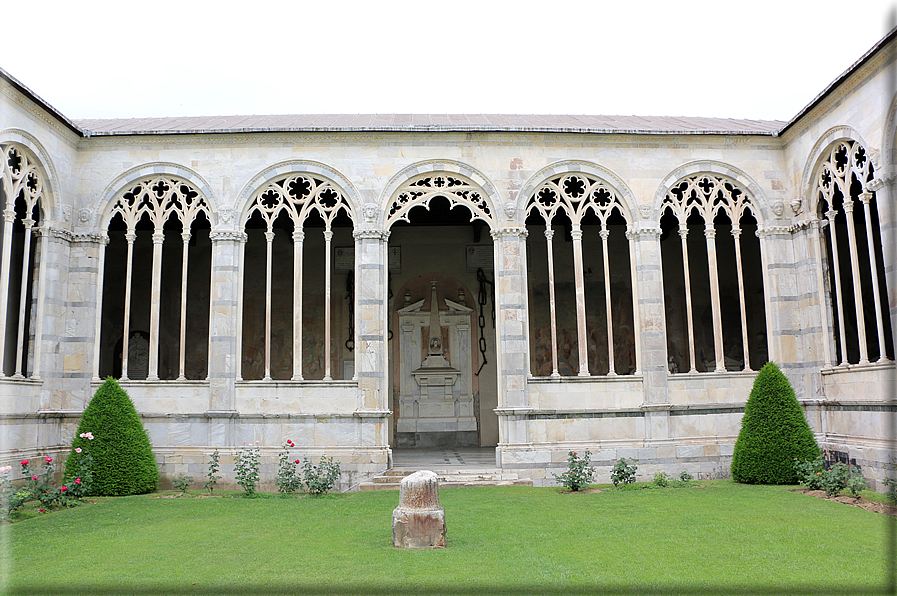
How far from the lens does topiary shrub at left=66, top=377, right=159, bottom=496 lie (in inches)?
482

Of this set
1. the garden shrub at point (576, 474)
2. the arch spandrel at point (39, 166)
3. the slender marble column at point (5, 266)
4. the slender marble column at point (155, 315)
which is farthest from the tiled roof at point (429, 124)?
the garden shrub at point (576, 474)

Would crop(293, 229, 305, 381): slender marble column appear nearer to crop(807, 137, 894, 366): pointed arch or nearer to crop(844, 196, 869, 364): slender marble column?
crop(807, 137, 894, 366): pointed arch

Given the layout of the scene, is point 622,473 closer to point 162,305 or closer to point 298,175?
point 298,175

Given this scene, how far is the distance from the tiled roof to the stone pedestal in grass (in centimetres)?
Result: 858

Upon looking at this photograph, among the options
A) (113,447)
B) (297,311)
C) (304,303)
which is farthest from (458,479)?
(304,303)

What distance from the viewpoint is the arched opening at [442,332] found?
64.5 feet

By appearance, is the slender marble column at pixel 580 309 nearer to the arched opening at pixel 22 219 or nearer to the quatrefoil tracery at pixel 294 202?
the quatrefoil tracery at pixel 294 202

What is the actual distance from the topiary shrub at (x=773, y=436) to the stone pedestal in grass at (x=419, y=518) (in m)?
7.28

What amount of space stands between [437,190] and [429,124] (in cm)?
173

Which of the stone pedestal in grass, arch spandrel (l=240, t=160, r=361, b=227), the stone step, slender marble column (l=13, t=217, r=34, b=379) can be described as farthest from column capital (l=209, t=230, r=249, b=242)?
the stone pedestal in grass

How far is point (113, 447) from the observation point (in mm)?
12430

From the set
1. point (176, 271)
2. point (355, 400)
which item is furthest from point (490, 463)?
point (176, 271)

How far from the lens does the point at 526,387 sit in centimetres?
1388

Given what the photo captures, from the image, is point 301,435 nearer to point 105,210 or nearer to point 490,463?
point 490,463
